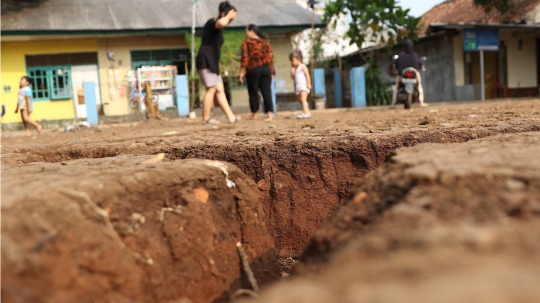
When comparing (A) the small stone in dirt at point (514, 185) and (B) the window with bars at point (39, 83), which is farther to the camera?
(B) the window with bars at point (39, 83)

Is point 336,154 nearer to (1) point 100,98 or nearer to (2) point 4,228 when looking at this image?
(2) point 4,228

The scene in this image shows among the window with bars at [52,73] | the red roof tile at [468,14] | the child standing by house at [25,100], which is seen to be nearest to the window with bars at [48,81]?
the window with bars at [52,73]

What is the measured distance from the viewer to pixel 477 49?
15625mm

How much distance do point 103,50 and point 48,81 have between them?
174 centimetres

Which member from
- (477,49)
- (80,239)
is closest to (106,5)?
(477,49)

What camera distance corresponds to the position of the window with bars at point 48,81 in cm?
1560

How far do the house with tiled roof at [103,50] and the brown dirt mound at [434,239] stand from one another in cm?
1417

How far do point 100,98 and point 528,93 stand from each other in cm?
1303

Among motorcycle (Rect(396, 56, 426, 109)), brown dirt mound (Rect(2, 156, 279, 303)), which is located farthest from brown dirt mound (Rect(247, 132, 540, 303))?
motorcycle (Rect(396, 56, 426, 109))

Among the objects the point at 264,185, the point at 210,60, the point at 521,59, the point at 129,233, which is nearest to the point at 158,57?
the point at 210,60

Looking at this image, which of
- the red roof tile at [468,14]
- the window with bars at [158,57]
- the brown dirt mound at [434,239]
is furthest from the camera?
the red roof tile at [468,14]

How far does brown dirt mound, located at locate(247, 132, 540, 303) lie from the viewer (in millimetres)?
1067

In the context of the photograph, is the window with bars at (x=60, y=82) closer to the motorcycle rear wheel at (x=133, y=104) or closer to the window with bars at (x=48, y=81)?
the window with bars at (x=48, y=81)

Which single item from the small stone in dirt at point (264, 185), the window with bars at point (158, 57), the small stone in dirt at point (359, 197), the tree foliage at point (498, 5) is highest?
the tree foliage at point (498, 5)
